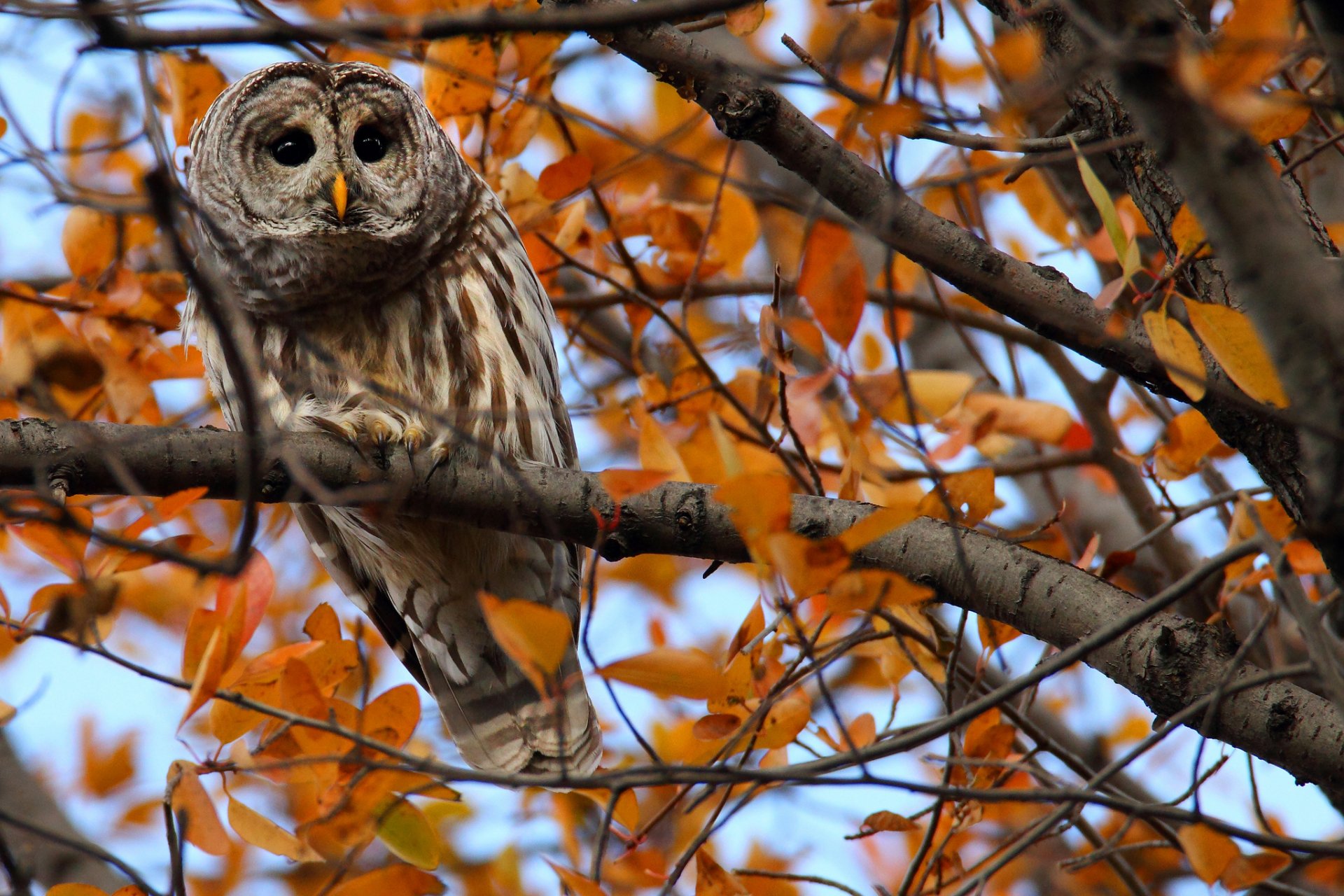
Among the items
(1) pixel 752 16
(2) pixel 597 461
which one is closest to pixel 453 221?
(1) pixel 752 16

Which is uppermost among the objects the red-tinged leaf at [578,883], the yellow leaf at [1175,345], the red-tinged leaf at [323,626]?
the red-tinged leaf at [323,626]

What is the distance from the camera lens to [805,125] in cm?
218

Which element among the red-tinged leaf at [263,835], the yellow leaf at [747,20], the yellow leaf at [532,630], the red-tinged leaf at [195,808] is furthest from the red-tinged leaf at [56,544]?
the yellow leaf at [747,20]

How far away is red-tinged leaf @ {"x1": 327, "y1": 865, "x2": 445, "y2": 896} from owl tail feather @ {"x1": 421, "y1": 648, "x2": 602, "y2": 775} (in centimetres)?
145

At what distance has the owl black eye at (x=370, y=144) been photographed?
4000mm

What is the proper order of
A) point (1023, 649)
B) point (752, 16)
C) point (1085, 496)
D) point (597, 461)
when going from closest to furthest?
point (752, 16), point (1023, 649), point (1085, 496), point (597, 461)

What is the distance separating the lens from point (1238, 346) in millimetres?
1732

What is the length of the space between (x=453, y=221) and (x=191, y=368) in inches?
36.5

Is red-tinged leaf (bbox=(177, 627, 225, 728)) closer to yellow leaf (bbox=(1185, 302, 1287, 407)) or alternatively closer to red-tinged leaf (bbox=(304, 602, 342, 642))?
red-tinged leaf (bbox=(304, 602, 342, 642))

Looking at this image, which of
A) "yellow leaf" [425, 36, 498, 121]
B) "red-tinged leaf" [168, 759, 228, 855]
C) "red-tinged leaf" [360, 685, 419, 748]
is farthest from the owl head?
"red-tinged leaf" [168, 759, 228, 855]

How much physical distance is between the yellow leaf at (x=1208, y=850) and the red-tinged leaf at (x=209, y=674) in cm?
159

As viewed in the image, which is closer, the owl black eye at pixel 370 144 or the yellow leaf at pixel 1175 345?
the yellow leaf at pixel 1175 345

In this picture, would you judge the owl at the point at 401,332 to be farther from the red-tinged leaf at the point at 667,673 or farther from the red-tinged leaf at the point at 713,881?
the red-tinged leaf at the point at 667,673

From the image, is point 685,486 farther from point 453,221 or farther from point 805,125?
point 453,221
